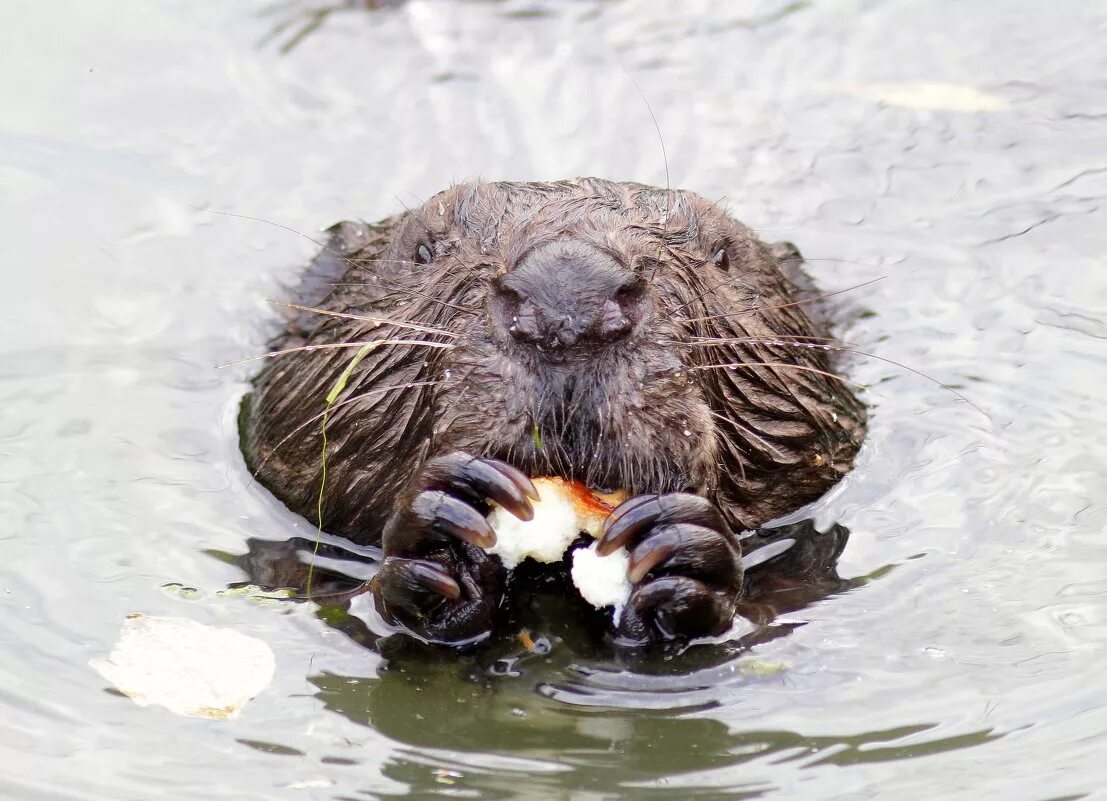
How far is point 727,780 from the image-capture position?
329 cm

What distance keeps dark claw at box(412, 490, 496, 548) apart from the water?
14.8 inches

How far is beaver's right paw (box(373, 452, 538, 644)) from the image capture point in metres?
3.47

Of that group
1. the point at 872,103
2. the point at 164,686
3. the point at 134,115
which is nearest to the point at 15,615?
the point at 164,686

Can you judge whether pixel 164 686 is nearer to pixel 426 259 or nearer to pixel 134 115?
pixel 426 259

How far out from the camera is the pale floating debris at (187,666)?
A: 3584mm

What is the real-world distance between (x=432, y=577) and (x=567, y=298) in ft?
2.27

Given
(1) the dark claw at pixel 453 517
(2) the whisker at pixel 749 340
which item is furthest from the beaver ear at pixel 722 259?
(1) the dark claw at pixel 453 517

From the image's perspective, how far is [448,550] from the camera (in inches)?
142

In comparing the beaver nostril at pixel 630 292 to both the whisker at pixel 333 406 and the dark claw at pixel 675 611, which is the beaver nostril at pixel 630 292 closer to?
the whisker at pixel 333 406

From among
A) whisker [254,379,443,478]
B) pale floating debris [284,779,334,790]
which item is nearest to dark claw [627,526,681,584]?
whisker [254,379,443,478]

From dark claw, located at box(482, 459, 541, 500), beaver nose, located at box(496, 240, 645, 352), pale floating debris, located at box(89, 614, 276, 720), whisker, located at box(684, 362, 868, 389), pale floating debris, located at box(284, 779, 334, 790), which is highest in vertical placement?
beaver nose, located at box(496, 240, 645, 352)

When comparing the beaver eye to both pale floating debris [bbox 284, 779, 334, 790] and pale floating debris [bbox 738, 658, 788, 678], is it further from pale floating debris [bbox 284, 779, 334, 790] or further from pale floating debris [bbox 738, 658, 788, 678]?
pale floating debris [bbox 284, 779, 334, 790]

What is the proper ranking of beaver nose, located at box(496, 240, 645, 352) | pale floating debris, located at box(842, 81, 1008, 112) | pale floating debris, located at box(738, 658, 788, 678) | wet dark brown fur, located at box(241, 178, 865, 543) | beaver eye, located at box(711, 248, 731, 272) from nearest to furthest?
beaver nose, located at box(496, 240, 645, 352) → wet dark brown fur, located at box(241, 178, 865, 543) → pale floating debris, located at box(738, 658, 788, 678) → beaver eye, located at box(711, 248, 731, 272) → pale floating debris, located at box(842, 81, 1008, 112)

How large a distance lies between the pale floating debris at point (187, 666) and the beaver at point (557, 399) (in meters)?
0.35
